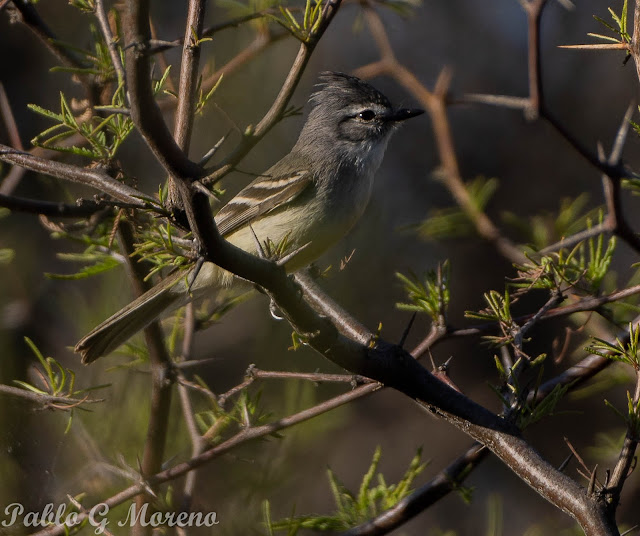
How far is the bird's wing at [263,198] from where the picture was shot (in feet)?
12.7

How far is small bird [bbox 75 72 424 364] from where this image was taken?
3295 millimetres

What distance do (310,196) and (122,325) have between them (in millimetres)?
1141

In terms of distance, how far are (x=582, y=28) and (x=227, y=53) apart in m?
3.30

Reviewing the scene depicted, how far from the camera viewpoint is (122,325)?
3.29 metres

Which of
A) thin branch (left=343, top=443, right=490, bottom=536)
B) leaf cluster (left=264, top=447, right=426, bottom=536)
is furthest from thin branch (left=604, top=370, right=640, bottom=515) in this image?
leaf cluster (left=264, top=447, right=426, bottom=536)

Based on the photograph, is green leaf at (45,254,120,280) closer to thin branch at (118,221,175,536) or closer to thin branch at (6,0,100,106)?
thin branch at (118,221,175,536)

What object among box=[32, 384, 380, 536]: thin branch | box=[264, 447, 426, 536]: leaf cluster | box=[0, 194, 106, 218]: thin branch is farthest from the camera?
box=[264, 447, 426, 536]: leaf cluster

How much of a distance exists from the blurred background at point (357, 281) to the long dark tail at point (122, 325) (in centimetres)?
31

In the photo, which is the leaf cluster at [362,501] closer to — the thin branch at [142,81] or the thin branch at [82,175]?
the thin branch at [82,175]

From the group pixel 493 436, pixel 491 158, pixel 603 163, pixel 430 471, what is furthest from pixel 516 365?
pixel 491 158

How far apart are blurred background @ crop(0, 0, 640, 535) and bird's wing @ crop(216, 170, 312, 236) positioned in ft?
1.49

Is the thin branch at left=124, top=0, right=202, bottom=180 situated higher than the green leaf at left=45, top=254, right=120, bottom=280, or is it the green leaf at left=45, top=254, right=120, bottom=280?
the thin branch at left=124, top=0, right=202, bottom=180

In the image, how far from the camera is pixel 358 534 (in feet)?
8.70

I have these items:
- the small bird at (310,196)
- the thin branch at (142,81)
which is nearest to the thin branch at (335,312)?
the small bird at (310,196)
